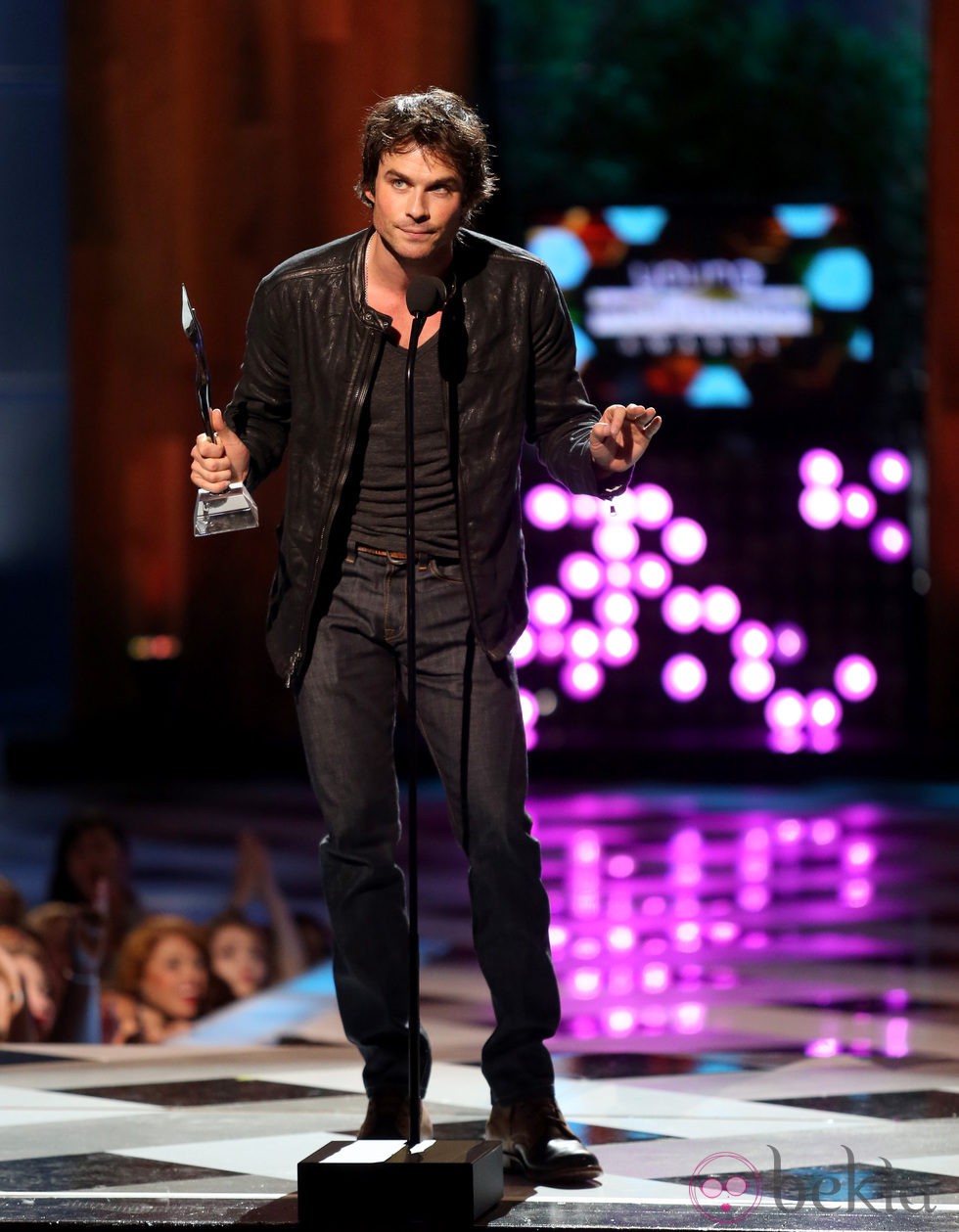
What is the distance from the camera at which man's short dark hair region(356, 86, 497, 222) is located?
97.0 inches

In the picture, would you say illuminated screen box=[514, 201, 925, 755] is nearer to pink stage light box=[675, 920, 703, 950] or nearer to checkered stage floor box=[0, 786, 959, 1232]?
checkered stage floor box=[0, 786, 959, 1232]

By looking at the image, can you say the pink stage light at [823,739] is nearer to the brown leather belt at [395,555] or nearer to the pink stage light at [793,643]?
the pink stage light at [793,643]

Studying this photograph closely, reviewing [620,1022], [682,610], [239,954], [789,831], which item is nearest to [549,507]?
[682,610]

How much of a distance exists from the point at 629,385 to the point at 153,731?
236 cm

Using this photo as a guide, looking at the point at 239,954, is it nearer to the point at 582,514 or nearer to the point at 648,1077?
the point at 648,1077

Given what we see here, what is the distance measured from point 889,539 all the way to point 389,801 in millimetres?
5801

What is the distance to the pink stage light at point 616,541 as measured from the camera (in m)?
8.07

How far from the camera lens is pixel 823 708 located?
8.12 metres

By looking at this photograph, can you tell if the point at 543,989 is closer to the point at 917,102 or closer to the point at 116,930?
the point at 116,930

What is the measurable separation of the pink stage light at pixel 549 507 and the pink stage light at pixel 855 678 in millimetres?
1200

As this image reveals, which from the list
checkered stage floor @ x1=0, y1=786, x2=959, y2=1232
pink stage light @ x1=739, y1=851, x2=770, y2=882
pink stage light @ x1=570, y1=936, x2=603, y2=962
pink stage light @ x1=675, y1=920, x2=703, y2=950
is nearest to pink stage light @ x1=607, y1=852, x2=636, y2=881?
checkered stage floor @ x1=0, y1=786, x2=959, y2=1232

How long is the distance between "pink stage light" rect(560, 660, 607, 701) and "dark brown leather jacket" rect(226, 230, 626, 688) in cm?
543

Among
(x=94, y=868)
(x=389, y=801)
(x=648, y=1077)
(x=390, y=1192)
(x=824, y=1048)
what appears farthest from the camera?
(x=94, y=868)

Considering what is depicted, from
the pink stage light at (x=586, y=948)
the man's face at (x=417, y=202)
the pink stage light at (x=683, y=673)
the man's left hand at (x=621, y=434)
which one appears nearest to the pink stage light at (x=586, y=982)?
the pink stage light at (x=586, y=948)
